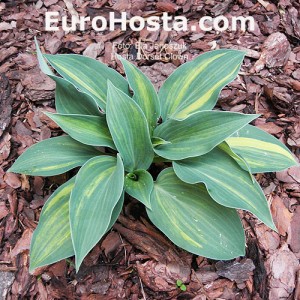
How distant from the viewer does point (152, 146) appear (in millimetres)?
1602

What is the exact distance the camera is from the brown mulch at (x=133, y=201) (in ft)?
5.58

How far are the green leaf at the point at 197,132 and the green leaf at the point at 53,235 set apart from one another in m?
0.38

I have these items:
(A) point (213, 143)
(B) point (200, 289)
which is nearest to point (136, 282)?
(B) point (200, 289)

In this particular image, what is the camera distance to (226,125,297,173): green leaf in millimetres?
1656

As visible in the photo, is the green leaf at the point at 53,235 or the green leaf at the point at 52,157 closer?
the green leaf at the point at 53,235

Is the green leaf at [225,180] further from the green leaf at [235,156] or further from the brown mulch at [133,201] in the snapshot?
the brown mulch at [133,201]

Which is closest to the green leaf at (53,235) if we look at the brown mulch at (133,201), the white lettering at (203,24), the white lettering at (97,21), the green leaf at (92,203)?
the green leaf at (92,203)

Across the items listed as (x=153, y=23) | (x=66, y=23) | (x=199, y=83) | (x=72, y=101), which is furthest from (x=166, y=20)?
(x=72, y=101)

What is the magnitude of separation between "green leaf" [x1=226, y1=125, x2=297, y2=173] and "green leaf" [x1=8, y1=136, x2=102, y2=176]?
1.86 ft

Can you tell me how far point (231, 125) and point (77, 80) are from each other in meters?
0.61

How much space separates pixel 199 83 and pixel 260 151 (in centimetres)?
35

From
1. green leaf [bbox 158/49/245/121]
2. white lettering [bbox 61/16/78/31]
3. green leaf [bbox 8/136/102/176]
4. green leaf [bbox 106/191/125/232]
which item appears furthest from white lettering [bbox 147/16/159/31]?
green leaf [bbox 106/191/125/232]

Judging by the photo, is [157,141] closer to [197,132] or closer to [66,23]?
[197,132]

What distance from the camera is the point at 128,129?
157 centimetres
